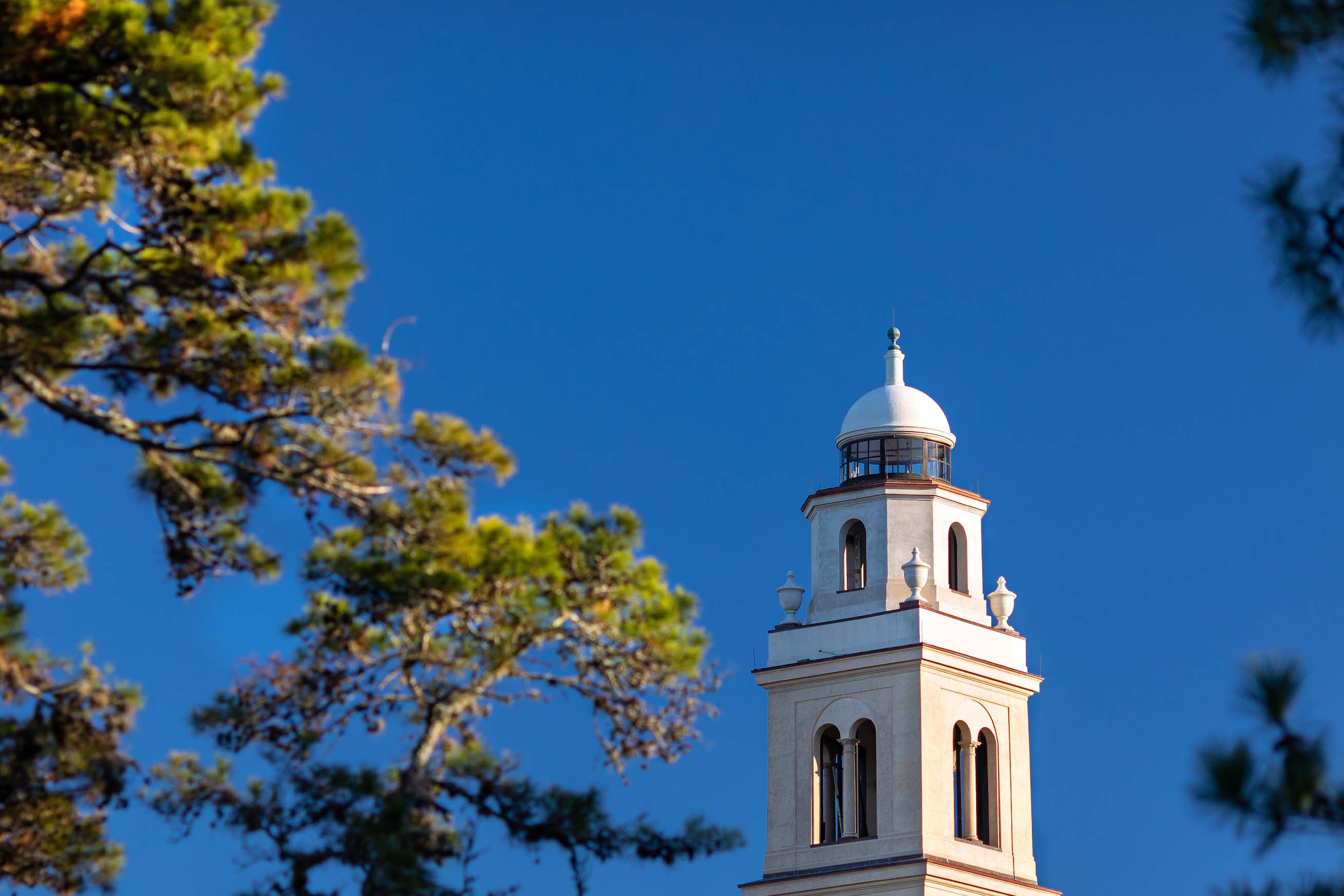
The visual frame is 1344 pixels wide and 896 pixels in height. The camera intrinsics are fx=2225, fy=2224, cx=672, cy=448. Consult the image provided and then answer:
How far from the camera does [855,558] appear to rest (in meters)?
51.3

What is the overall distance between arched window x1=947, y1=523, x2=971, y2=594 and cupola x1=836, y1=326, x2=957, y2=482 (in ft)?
4.39

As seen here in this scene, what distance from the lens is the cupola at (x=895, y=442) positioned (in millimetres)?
51656

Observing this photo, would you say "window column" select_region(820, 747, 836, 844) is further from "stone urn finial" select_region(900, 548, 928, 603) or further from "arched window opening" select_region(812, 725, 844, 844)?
"stone urn finial" select_region(900, 548, 928, 603)

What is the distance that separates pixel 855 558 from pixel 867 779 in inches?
208

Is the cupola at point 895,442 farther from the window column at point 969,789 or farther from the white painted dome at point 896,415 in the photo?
the window column at point 969,789

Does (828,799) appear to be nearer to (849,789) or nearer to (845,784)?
(845,784)

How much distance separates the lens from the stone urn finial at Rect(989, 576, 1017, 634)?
5088 cm

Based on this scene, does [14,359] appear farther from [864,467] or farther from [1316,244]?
[864,467]

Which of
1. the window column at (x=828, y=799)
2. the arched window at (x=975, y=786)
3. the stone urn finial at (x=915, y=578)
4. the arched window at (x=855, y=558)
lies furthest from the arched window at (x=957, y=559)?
the window column at (x=828, y=799)

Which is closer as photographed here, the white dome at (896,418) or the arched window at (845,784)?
the arched window at (845,784)

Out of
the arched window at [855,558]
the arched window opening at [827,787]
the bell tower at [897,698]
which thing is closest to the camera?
the bell tower at [897,698]

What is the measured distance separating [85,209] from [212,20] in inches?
82.7

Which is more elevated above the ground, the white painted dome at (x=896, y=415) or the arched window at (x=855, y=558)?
the white painted dome at (x=896, y=415)

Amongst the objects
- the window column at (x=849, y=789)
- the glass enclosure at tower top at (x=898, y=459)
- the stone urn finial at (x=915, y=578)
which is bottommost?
the window column at (x=849, y=789)
